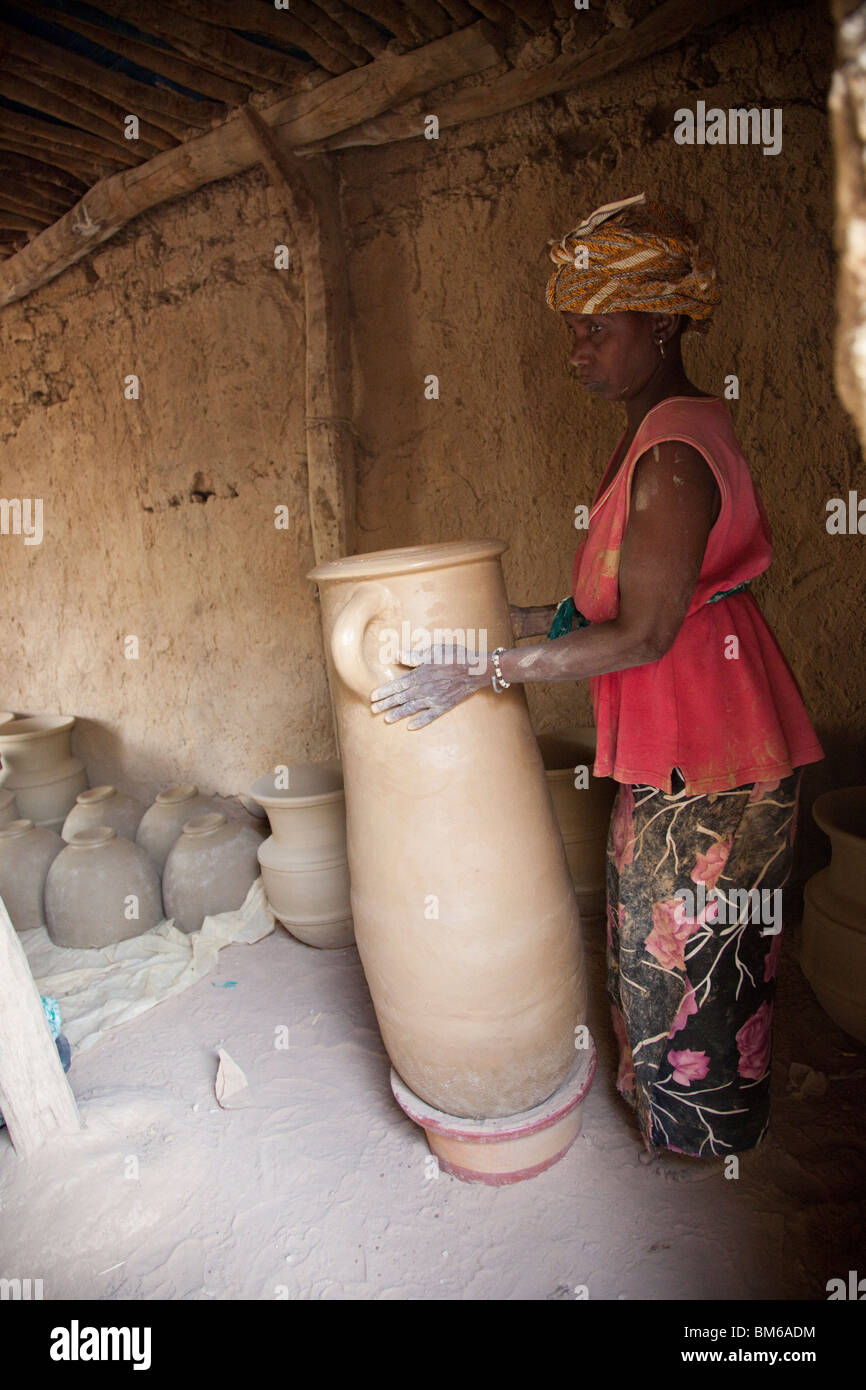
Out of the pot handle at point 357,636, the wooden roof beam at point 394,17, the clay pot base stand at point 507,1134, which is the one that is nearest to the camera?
the pot handle at point 357,636

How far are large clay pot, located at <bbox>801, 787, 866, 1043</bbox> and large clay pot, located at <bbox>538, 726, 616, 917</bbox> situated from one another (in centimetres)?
77

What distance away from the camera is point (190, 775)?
456 centimetres

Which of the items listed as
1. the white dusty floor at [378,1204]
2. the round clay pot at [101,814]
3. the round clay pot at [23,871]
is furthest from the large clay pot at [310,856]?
the round clay pot at [23,871]

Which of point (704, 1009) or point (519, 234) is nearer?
point (704, 1009)

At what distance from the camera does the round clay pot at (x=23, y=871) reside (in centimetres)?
373

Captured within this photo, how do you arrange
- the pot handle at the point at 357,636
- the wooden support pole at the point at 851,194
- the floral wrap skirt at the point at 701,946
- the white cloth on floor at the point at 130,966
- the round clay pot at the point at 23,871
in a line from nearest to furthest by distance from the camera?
1. the wooden support pole at the point at 851,194
2. the pot handle at the point at 357,636
3. the floral wrap skirt at the point at 701,946
4. the white cloth on floor at the point at 130,966
5. the round clay pot at the point at 23,871

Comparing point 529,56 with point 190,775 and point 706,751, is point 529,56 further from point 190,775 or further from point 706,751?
point 190,775

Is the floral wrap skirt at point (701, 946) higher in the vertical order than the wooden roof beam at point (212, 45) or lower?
lower

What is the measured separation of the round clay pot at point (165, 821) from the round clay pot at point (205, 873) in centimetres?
23

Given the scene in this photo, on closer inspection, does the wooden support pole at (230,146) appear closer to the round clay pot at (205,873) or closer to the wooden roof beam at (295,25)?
the wooden roof beam at (295,25)

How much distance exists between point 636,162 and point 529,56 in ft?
1.56

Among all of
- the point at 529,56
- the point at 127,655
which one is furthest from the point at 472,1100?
the point at 127,655
